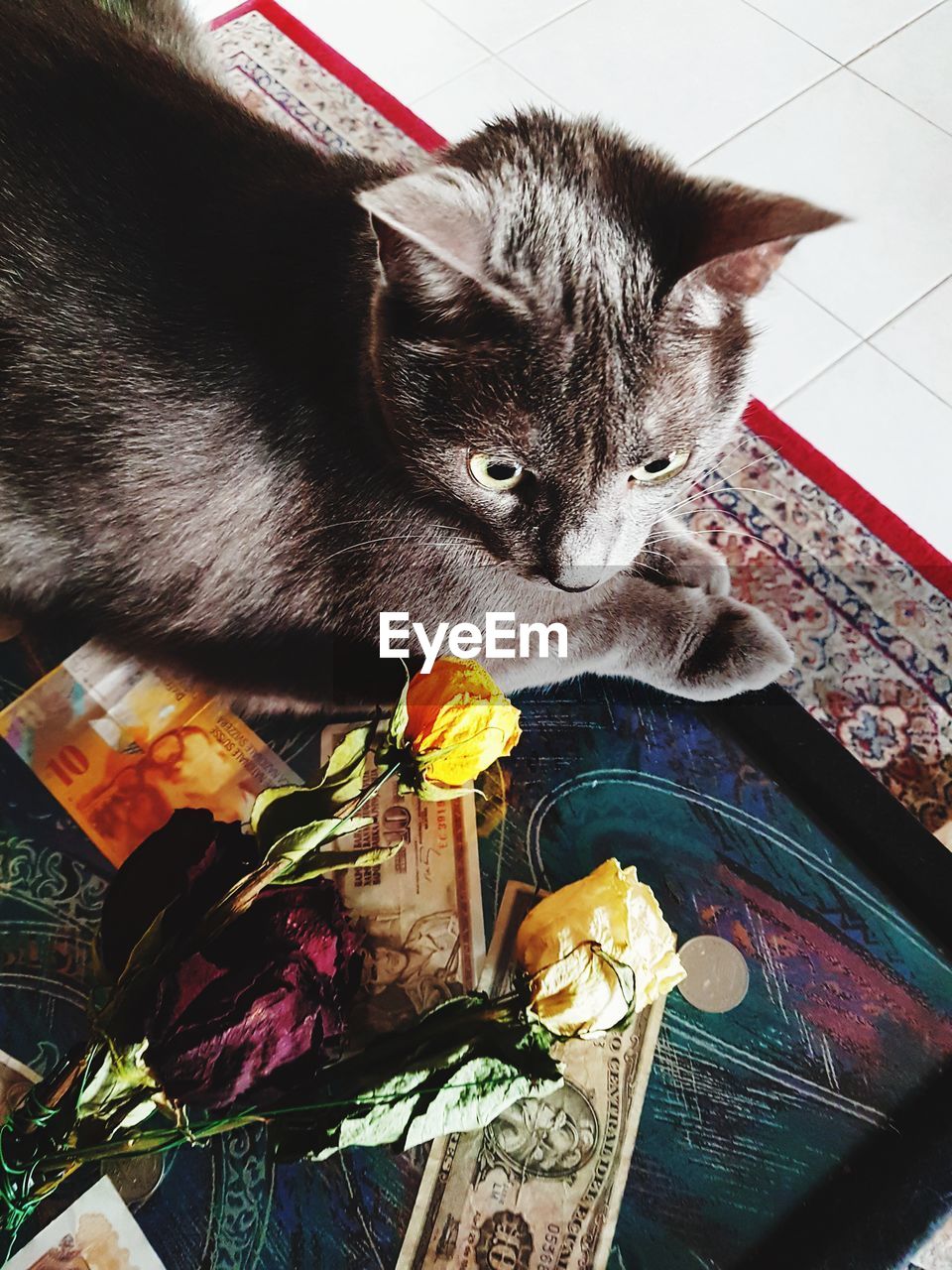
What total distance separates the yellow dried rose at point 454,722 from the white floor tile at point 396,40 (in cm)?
112

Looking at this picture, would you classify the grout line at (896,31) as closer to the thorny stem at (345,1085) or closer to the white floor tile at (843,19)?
the white floor tile at (843,19)

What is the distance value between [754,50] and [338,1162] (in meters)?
1.57

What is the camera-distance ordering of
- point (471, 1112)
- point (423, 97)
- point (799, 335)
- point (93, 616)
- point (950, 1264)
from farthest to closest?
point (423, 97), point (799, 335), point (93, 616), point (950, 1264), point (471, 1112)

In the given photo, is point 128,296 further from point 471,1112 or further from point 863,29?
point 863,29

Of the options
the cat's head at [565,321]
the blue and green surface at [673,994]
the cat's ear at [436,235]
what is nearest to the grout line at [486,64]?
the cat's head at [565,321]

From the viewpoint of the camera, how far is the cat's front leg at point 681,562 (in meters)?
0.95

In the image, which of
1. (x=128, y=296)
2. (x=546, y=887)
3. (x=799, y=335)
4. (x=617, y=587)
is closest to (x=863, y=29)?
(x=799, y=335)

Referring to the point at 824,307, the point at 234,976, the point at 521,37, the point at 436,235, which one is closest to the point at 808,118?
the point at 824,307

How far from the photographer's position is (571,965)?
580 millimetres

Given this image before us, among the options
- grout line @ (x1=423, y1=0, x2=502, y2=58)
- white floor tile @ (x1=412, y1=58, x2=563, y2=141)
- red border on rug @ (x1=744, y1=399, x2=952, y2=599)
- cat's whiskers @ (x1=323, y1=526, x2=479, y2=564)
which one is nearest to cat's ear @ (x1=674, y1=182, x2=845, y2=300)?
cat's whiskers @ (x1=323, y1=526, x2=479, y2=564)

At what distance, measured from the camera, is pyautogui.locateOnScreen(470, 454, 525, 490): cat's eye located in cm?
Answer: 69

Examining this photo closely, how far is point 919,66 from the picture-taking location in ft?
4.66

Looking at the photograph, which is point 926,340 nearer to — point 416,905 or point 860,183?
point 860,183

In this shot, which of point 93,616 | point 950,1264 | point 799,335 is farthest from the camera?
point 799,335
